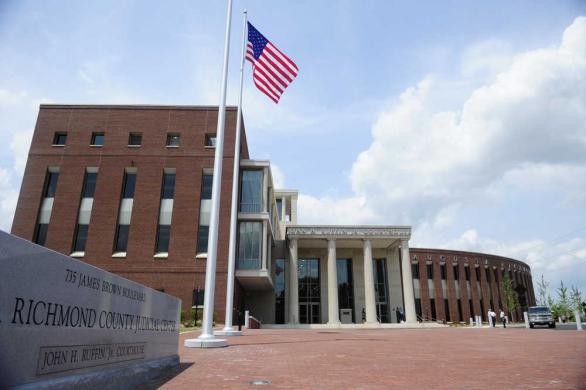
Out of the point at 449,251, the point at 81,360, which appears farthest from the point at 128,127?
the point at 449,251

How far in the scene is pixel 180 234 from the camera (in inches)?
1198

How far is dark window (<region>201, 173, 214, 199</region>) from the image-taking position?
32.2 metres

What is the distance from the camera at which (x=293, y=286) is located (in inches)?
1555

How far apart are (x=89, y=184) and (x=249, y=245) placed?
49.0ft

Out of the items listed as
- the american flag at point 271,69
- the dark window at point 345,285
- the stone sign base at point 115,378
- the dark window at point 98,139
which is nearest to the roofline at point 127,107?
the dark window at point 98,139

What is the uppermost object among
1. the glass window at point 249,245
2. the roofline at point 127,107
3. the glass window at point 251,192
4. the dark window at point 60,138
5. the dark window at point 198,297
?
the roofline at point 127,107

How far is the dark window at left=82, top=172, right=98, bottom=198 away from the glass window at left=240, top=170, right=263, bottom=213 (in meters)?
12.8

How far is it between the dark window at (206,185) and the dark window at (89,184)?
927cm

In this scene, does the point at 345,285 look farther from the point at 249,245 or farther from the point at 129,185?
the point at 129,185

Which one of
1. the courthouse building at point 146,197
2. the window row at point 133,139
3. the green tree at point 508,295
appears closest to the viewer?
the courthouse building at point 146,197

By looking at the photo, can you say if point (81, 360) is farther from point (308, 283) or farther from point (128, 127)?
point (308, 283)

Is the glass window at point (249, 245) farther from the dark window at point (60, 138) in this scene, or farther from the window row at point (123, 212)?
the dark window at point (60, 138)

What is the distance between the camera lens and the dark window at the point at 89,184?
1254 inches

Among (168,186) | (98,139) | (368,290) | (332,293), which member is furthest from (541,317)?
(98,139)
